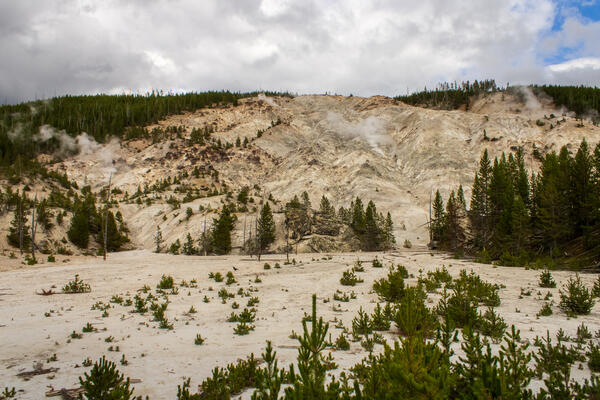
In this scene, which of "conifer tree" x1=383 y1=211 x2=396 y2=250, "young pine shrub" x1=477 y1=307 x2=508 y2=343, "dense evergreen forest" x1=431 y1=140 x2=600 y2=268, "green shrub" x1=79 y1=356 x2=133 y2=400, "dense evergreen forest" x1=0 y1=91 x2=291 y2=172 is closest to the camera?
"green shrub" x1=79 y1=356 x2=133 y2=400

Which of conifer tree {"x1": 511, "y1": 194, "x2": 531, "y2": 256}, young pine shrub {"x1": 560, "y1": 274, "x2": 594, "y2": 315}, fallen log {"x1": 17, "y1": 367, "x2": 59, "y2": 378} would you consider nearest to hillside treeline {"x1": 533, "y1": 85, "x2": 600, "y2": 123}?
conifer tree {"x1": 511, "y1": 194, "x2": 531, "y2": 256}

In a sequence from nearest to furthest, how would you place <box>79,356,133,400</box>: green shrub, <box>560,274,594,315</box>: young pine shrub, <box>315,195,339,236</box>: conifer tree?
<box>79,356,133,400</box>: green shrub → <box>560,274,594,315</box>: young pine shrub → <box>315,195,339,236</box>: conifer tree

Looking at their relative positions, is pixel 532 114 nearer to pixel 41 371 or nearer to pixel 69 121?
pixel 41 371

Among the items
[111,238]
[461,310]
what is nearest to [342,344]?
[461,310]

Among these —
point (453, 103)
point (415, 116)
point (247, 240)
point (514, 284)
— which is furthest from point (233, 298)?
point (453, 103)

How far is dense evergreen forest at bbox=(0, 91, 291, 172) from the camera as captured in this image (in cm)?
10175

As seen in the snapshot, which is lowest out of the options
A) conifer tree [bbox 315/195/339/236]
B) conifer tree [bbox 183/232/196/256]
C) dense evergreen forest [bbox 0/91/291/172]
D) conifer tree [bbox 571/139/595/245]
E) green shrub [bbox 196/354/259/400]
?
conifer tree [bbox 183/232/196/256]

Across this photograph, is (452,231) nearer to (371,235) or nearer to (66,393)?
(371,235)

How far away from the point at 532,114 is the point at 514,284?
11772cm

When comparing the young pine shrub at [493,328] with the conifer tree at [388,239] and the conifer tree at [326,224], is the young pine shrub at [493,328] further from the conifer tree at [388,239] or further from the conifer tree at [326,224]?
the conifer tree at [326,224]

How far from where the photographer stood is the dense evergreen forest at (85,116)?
10175 cm

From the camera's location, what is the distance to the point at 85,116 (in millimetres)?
123688

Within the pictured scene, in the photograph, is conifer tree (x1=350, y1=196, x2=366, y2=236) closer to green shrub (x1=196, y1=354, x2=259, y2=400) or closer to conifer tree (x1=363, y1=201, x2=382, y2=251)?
conifer tree (x1=363, y1=201, x2=382, y2=251)

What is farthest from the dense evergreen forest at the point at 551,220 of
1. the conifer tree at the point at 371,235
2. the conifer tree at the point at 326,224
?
the conifer tree at the point at 326,224
